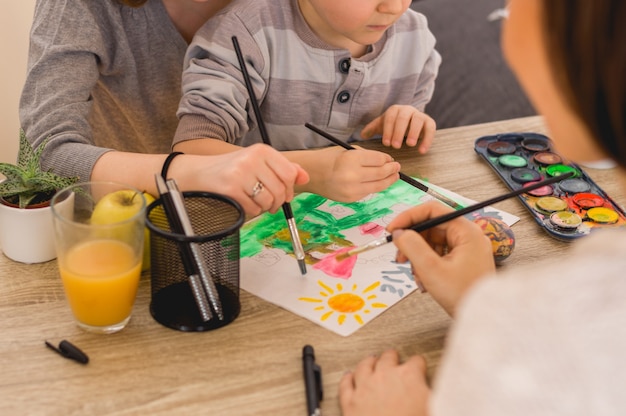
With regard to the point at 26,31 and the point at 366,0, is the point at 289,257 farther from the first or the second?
the point at 26,31

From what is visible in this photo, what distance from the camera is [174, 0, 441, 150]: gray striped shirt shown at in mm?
1202

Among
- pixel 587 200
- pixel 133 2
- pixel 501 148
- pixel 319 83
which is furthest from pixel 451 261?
pixel 133 2

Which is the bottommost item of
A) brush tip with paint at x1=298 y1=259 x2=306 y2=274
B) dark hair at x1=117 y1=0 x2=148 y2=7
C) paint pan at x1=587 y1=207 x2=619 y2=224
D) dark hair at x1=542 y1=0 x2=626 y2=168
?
paint pan at x1=587 y1=207 x2=619 y2=224

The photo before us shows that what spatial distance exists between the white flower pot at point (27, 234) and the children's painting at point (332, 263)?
0.25 metres

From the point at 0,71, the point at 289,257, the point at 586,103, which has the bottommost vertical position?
the point at 0,71

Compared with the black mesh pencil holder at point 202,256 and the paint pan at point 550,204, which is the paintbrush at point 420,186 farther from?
the black mesh pencil holder at point 202,256

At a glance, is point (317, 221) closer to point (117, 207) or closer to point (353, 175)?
point (353, 175)

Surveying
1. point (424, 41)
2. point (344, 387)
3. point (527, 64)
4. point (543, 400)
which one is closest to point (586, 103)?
point (527, 64)

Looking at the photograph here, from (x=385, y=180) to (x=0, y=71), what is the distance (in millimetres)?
1362

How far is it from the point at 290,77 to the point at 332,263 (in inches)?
18.9

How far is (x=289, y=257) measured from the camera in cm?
96

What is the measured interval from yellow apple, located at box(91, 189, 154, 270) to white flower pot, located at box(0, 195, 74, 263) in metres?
0.07

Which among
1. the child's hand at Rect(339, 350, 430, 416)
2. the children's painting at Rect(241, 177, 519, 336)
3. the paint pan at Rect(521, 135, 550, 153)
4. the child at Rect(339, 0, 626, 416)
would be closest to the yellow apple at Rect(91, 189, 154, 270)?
the children's painting at Rect(241, 177, 519, 336)

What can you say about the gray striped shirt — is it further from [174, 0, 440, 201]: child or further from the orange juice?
the orange juice
